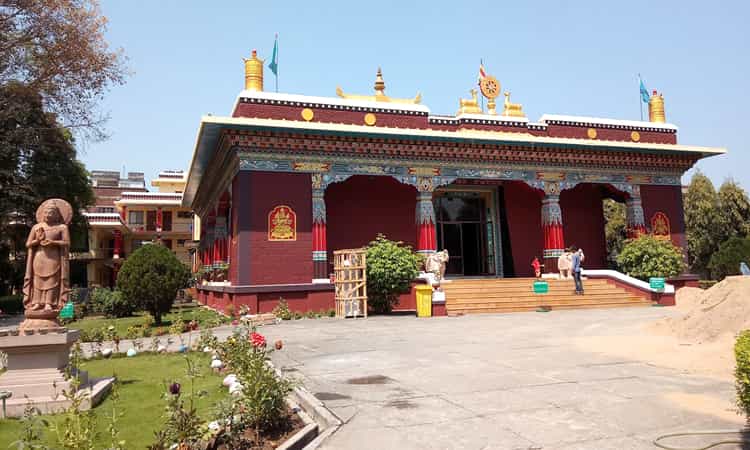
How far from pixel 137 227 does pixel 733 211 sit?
157 ft

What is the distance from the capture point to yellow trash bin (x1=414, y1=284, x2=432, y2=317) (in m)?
15.5

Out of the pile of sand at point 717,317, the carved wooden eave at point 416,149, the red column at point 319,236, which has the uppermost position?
the carved wooden eave at point 416,149

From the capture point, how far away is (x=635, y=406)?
16.0ft

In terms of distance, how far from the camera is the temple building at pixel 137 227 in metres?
47.2

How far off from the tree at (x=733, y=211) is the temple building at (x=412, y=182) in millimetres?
15337

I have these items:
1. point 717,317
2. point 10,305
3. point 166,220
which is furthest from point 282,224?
point 166,220

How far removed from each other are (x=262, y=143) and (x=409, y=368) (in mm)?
11605

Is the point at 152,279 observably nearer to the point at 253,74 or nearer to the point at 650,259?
the point at 253,74

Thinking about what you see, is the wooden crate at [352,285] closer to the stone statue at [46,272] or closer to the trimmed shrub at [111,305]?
the trimmed shrub at [111,305]

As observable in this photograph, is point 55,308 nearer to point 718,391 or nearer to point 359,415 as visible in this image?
point 359,415

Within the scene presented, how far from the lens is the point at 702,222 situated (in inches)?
1385

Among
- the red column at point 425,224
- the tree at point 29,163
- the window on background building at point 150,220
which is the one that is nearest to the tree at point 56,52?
the tree at point 29,163

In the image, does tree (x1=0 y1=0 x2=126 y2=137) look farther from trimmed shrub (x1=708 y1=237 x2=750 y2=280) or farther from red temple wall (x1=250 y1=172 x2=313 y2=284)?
trimmed shrub (x1=708 y1=237 x2=750 y2=280)

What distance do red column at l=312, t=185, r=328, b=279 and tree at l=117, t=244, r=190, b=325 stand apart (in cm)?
397
